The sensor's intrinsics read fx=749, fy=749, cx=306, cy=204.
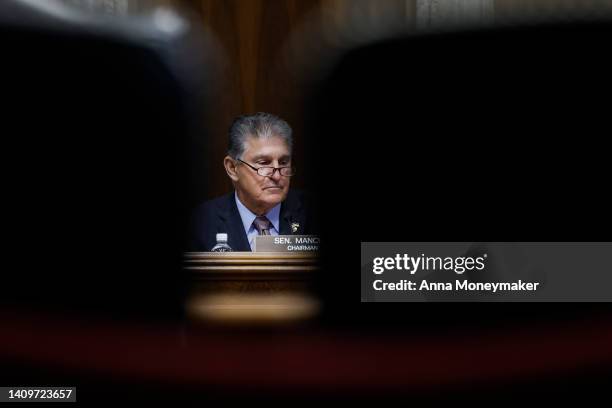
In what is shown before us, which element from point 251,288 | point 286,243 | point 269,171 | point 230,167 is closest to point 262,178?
point 269,171

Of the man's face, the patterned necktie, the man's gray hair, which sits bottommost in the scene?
the patterned necktie

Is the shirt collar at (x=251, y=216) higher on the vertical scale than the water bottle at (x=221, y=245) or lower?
higher

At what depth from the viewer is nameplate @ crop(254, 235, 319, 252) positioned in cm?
260

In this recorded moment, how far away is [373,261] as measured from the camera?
8.50 feet

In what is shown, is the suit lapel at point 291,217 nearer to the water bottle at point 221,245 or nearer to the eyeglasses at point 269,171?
the eyeglasses at point 269,171

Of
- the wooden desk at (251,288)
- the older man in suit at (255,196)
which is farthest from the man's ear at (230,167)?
the wooden desk at (251,288)

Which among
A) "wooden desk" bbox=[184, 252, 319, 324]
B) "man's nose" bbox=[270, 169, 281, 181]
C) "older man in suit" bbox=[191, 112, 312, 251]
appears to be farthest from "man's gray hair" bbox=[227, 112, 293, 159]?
"wooden desk" bbox=[184, 252, 319, 324]

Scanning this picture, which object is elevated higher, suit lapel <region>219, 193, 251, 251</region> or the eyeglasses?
the eyeglasses

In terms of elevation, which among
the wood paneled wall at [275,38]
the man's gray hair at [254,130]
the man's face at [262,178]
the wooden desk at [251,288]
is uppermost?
the wood paneled wall at [275,38]

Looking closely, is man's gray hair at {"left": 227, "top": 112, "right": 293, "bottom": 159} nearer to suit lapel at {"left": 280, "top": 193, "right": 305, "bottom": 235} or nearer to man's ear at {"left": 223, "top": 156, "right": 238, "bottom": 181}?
man's ear at {"left": 223, "top": 156, "right": 238, "bottom": 181}

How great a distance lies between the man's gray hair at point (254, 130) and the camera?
264 cm

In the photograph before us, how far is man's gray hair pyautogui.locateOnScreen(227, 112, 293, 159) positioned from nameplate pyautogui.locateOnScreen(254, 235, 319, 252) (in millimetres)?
307

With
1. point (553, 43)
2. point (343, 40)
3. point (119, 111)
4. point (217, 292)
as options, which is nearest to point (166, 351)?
point (217, 292)

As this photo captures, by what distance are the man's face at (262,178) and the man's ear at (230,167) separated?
14 millimetres
